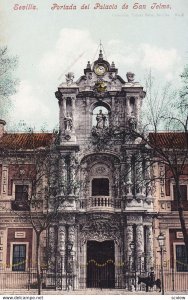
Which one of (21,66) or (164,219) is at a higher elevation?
(21,66)

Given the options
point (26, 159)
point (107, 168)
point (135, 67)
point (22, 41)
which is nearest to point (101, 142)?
point (107, 168)

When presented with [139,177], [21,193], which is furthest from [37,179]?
[139,177]

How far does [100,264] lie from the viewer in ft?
55.5

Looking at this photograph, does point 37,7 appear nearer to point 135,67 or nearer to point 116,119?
point 135,67

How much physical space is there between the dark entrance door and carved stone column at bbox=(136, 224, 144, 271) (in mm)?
696

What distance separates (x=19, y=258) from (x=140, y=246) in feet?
10.5

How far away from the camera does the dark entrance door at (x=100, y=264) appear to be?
16281 mm

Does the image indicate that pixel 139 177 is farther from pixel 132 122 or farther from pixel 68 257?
pixel 68 257

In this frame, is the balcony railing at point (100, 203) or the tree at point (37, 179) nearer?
the tree at point (37, 179)

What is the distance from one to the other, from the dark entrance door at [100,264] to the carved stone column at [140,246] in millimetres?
696

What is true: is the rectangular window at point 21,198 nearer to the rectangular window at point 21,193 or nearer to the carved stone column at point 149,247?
the rectangular window at point 21,193

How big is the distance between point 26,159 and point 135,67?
418 centimetres

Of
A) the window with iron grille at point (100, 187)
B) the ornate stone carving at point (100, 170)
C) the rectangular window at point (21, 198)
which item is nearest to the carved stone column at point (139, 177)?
the window with iron grille at point (100, 187)

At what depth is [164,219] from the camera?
1683cm
